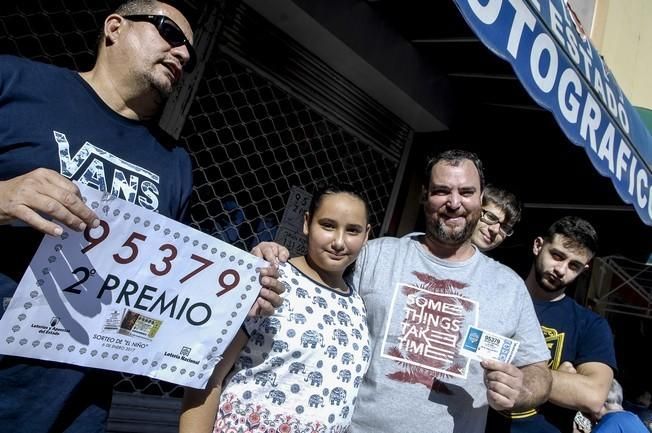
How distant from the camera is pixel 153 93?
5.10ft

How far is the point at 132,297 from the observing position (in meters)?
1.37

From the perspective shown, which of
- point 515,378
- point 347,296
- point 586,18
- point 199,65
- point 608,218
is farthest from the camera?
point 586,18

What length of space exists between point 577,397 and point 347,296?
1.23 metres

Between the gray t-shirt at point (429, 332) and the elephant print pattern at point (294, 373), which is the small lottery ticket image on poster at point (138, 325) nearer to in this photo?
the elephant print pattern at point (294, 373)

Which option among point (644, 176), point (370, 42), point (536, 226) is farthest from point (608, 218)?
point (370, 42)

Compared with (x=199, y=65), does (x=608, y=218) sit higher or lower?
higher

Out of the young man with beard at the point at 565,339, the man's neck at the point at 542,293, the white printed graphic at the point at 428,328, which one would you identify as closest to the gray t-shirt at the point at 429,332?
the white printed graphic at the point at 428,328

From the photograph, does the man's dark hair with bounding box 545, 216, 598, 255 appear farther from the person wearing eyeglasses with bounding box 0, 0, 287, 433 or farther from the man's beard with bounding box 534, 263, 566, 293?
the person wearing eyeglasses with bounding box 0, 0, 287, 433

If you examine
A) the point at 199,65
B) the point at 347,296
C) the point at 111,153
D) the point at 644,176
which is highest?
the point at 644,176

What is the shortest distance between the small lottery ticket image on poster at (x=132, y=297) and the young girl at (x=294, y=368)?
0.37 ft

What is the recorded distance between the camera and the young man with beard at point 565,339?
7.16 ft

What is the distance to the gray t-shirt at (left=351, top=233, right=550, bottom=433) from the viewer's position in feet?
5.84

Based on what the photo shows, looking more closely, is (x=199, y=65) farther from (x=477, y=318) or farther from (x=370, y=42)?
(x=477, y=318)

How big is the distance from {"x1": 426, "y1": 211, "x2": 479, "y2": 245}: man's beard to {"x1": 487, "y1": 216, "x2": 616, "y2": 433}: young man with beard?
0.80 m
